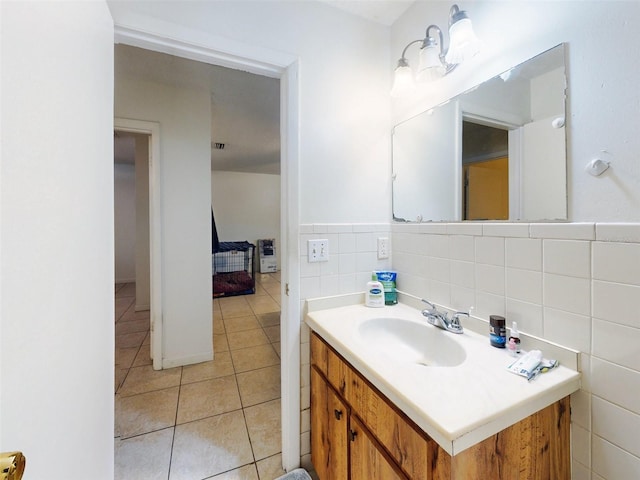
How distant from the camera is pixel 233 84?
2133mm

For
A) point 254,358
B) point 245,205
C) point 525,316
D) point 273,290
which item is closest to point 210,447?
point 254,358

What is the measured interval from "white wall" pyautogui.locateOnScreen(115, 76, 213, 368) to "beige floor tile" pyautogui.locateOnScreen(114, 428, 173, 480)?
0.76 m

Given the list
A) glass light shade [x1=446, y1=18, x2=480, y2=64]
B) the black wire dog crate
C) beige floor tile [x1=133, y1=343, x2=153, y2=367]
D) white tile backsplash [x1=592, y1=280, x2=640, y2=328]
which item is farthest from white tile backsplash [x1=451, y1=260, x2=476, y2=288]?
the black wire dog crate

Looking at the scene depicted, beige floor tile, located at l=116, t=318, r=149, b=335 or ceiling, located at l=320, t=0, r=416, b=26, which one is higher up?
ceiling, located at l=320, t=0, r=416, b=26

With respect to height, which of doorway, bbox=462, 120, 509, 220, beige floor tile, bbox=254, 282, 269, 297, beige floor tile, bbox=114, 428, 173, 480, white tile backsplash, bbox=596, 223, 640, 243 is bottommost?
beige floor tile, bbox=114, 428, 173, 480

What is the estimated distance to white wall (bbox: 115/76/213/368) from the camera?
2.11 meters

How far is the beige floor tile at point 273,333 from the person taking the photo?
2732 millimetres

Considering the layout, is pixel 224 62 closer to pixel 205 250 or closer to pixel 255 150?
pixel 205 250

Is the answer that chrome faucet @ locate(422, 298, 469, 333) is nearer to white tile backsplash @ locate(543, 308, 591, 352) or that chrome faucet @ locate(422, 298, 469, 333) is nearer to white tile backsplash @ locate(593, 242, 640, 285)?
white tile backsplash @ locate(543, 308, 591, 352)

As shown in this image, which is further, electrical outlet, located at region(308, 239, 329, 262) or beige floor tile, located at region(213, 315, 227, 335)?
beige floor tile, located at region(213, 315, 227, 335)

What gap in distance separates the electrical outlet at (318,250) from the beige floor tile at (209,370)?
1.48 metres

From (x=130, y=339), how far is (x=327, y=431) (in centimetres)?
256

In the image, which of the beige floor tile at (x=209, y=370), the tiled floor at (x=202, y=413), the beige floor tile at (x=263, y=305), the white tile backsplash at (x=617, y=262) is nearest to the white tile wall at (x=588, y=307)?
the white tile backsplash at (x=617, y=262)

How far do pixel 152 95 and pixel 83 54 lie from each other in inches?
66.5
